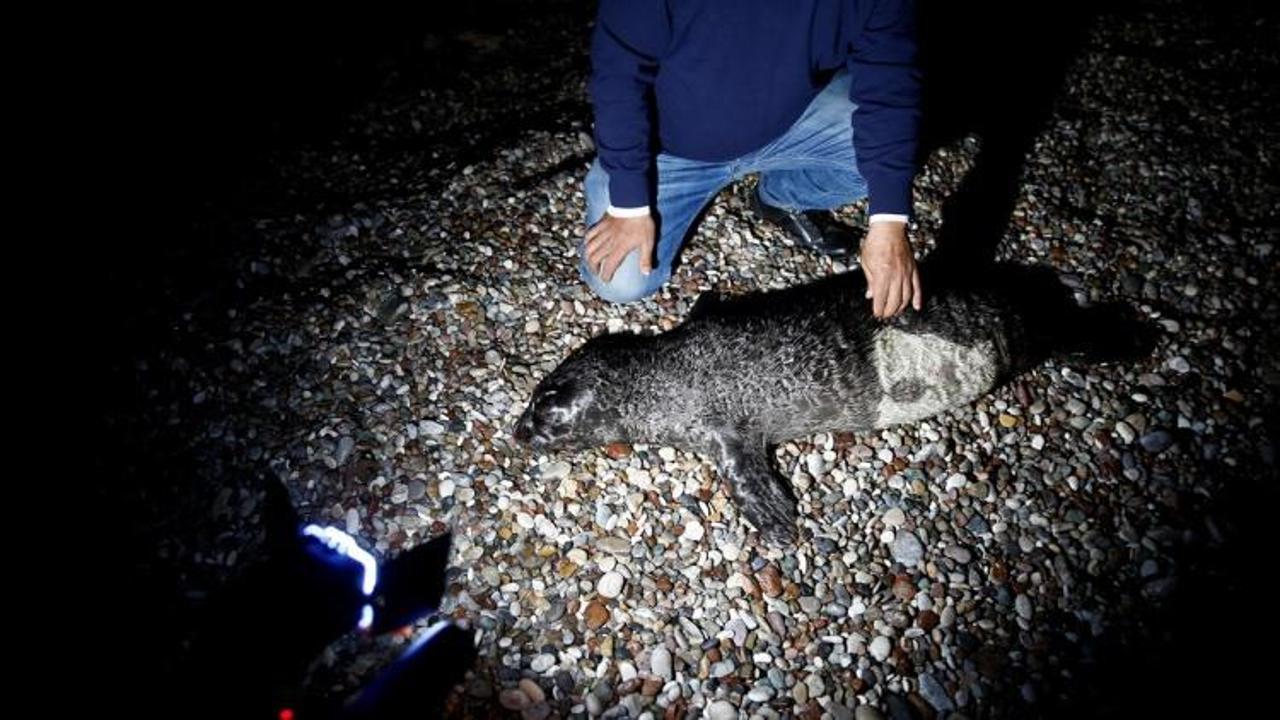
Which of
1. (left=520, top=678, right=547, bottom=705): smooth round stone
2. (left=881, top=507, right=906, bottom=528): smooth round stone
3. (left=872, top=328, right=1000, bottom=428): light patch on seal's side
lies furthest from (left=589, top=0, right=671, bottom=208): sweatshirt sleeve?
(left=520, top=678, right=547, bottom=705): smooth round stone

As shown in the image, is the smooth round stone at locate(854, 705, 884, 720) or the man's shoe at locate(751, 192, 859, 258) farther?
the man's shoe at locate(751, 192, 859, 258)

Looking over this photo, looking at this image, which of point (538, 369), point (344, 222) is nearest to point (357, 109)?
point (344, 222)

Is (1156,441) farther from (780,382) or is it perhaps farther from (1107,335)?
(780,382)

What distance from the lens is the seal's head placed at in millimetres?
3498

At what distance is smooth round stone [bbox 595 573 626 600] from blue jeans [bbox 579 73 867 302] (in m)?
1.77

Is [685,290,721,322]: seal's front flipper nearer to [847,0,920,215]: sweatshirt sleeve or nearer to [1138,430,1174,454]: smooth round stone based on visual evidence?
[847,0,920,215]: sweatshirt sleeve

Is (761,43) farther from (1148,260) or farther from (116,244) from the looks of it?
(116,244)

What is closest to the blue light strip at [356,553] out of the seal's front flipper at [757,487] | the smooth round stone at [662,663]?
the smooth round stone at [662,663]

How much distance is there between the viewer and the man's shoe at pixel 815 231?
454 cm

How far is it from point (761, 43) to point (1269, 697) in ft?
13.1

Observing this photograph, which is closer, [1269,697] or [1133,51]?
[1269,697]

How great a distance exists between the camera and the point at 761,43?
311cm

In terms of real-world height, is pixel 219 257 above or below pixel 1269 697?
above

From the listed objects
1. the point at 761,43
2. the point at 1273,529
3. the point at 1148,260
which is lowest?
the point at 1273,529
